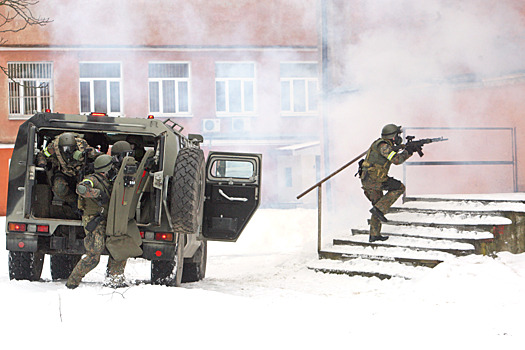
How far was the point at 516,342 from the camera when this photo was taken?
6164 millimetres

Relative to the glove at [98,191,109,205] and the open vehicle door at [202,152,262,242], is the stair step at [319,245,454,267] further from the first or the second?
the glove at [98,191,109,205]

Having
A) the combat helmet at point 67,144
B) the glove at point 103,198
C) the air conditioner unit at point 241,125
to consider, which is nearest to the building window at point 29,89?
the air conditioner unit at point 241,125

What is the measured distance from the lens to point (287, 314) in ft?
21.6

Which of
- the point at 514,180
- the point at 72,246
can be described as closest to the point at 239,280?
the point at 72,246

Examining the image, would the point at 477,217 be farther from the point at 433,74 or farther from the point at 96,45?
the point at 96,45

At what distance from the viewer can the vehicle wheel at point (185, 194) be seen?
762 cm

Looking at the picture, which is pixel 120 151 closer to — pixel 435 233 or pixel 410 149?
pixel 410 149

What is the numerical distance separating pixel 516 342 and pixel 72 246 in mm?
4321

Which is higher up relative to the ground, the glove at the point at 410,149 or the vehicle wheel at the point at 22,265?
the glove at the point at 410,149

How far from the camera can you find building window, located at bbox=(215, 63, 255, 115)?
2462 cm

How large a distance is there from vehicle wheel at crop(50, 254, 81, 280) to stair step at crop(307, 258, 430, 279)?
3114 mm

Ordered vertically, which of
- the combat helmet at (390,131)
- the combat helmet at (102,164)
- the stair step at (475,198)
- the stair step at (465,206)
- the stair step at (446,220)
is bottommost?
the stair step at (446,220)

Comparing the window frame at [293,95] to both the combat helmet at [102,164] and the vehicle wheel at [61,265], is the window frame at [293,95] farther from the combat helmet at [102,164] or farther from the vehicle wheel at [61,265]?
the combat helmet at [102,164]

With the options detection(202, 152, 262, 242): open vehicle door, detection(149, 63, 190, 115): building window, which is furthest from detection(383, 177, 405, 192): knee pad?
detection(149, 63, 190, 115): building window
